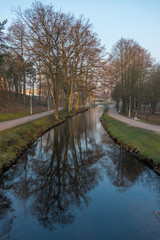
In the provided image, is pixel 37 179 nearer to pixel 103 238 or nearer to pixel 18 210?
pixel 18 210

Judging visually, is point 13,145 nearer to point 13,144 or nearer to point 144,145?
point 13,144

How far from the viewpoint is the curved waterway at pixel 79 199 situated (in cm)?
Answer: 539

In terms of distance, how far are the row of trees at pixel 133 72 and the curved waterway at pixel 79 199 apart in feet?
72.1

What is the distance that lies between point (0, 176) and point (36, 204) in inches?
128

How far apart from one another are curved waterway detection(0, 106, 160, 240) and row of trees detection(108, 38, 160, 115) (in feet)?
72.1

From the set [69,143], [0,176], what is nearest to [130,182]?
[0,176]

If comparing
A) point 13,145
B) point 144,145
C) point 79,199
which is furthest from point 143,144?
point 13,145

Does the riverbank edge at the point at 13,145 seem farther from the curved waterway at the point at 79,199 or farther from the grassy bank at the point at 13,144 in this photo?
the curved waterway at the point at 79,199

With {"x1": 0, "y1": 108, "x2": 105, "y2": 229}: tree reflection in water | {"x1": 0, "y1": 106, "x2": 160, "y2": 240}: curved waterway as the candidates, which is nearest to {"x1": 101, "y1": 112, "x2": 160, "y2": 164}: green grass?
{"x1": 0, "y1": 106, "x2": 160, "y2": 240}: curved waterway

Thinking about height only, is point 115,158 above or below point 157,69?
below

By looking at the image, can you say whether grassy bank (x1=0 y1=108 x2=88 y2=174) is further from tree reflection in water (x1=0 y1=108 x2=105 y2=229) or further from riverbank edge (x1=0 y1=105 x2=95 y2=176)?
tree reflection in water (x1=0 y1=108 x2=105 y2=229)

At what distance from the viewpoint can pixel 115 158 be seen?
11844mm

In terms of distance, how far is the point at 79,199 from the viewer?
7039mm

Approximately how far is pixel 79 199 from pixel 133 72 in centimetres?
2823
